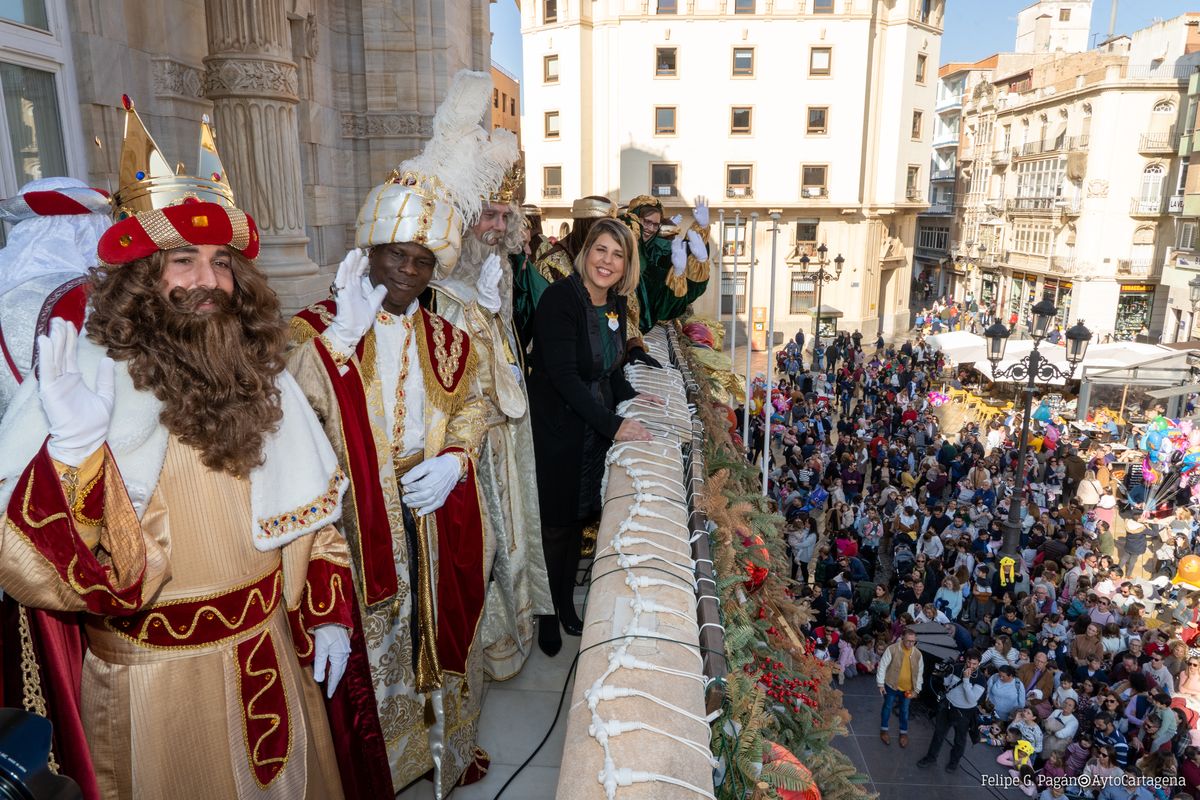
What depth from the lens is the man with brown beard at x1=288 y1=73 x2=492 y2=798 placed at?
2.62 m

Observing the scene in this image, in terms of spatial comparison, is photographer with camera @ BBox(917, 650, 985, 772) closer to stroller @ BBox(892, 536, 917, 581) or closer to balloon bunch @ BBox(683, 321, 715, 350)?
stroller @ BBox(892, 536, 917, 581)

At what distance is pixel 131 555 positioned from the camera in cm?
179

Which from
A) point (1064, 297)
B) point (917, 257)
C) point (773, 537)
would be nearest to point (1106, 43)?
point (1064, 297)

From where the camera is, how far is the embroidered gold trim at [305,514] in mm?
2092

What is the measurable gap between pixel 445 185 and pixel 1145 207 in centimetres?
3818

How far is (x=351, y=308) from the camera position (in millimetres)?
2598

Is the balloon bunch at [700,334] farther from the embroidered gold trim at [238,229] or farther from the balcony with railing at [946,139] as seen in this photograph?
the balcony with railing at [946,139]

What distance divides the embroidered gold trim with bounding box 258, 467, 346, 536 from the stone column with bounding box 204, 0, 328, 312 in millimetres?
3493

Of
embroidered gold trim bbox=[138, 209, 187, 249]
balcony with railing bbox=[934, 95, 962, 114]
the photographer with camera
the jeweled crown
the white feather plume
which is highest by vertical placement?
balcony with railing bbox=[934, 95, 962, 114]

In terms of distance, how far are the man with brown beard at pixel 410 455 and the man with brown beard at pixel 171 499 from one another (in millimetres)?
417

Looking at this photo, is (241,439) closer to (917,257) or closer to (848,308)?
(848,308)

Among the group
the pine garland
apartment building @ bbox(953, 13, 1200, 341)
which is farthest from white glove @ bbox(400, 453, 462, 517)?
apartment building @ bbox(953, 13, 1200, 341)

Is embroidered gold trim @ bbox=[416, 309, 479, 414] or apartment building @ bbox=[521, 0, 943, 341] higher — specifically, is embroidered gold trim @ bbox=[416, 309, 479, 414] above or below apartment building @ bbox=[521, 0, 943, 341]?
below

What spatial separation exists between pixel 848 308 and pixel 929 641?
87.8 feet
